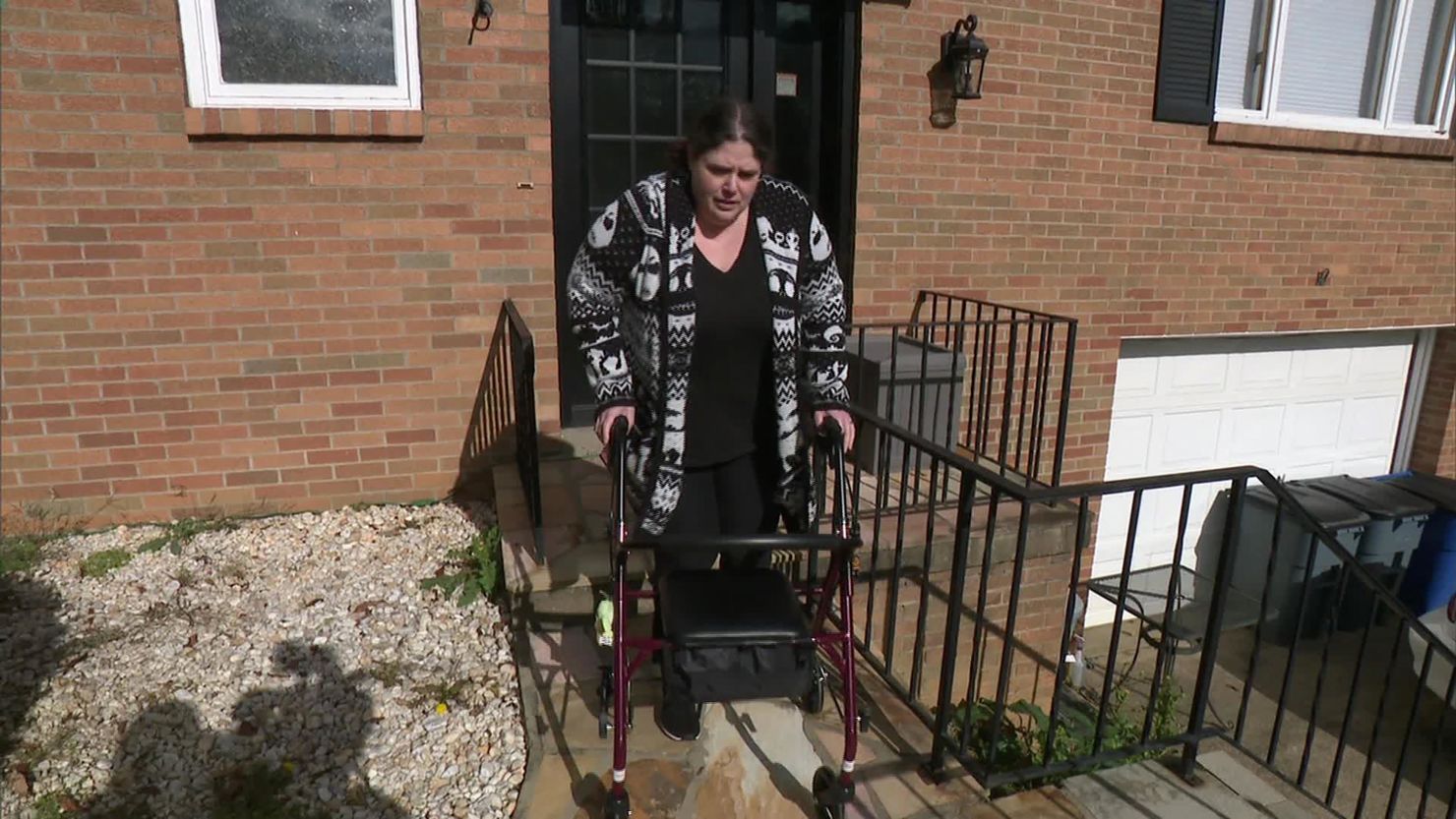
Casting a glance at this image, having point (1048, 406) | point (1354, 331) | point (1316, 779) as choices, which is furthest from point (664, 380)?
point (1354, 331)

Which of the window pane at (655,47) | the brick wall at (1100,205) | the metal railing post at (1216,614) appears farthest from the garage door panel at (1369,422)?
the window pane at (655,47)

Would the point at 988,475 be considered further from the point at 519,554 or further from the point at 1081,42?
the point at 1081,42

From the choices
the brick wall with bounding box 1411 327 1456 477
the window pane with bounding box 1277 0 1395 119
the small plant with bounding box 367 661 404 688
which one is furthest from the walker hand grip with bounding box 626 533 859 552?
the brick wall with bounding box 1411 327 1456 477

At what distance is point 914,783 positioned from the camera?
2561 mm

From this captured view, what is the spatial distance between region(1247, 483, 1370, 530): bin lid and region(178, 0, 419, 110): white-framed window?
6.14 metres

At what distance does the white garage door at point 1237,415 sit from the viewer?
6.31m

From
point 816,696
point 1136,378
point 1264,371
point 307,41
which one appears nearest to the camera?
point 816,696

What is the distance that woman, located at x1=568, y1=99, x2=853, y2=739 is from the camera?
2.27m

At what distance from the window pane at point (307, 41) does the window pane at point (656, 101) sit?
3.93 feet

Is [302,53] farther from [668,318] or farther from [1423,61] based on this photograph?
[1423,61]

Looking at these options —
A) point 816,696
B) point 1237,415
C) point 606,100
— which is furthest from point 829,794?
point 1237,415

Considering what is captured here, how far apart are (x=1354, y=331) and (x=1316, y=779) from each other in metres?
3.53

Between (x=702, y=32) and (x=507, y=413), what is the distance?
2.16 m

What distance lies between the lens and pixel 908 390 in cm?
444
